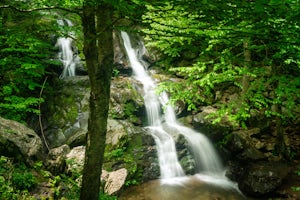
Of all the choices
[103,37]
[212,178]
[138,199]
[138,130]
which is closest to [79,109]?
[138,130]

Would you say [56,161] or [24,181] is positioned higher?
[56,161]

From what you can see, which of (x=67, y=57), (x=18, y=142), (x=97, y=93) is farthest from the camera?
(x=67, y=57)

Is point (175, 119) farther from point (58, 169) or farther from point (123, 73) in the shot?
point (58, 169)

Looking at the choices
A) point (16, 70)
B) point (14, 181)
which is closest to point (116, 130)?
point (16, 70)

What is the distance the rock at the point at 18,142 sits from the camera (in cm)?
542

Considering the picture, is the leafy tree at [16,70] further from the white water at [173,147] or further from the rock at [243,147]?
the rock at [243,147]

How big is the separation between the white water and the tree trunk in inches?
201

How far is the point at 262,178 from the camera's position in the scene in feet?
27.1

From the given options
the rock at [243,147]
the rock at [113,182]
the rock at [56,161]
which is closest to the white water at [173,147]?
the rock at [243,147]

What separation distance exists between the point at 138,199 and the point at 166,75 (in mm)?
8234

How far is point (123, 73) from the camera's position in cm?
1402

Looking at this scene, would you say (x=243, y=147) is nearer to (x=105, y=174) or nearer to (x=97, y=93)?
(x=105, y=174)

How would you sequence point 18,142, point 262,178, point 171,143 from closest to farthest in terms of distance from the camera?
point 18,142
point 262,178
point 171,143

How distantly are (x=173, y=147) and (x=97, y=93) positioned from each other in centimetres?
676
